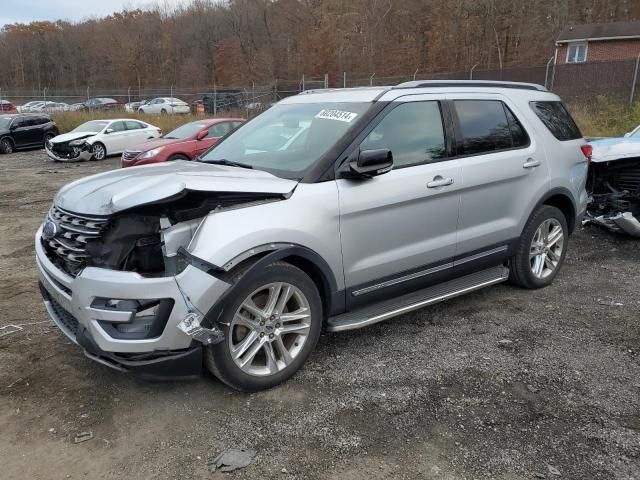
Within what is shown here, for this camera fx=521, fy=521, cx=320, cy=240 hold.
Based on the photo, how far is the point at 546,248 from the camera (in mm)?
5020

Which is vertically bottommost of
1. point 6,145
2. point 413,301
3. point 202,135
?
point 413,301

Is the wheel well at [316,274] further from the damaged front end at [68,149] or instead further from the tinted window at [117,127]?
the tinted window at [117,127]

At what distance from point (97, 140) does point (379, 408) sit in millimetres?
17222

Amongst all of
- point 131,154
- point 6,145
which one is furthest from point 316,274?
point 6,145

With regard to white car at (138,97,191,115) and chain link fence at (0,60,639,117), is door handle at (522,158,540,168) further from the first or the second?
white car at (138,97,191,115)

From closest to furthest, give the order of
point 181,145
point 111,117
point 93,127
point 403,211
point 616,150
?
point 403,211 → point 616,150 → point 181,145 → point 93,127 → point 111,117

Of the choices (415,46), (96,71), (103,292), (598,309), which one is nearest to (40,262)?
(103,292)

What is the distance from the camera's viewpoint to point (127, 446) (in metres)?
2.77

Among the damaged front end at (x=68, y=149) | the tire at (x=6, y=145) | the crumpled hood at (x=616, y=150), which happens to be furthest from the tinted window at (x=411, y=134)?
the tire at (x=6, y=145)

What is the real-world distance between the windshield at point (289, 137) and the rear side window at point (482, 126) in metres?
0.90

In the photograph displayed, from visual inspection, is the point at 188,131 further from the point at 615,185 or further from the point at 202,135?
the point at 615,185

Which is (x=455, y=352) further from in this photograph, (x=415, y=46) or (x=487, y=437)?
(x=415, y=46)

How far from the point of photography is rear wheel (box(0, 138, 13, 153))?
20.4 metres

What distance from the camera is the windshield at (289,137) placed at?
3604 mm
